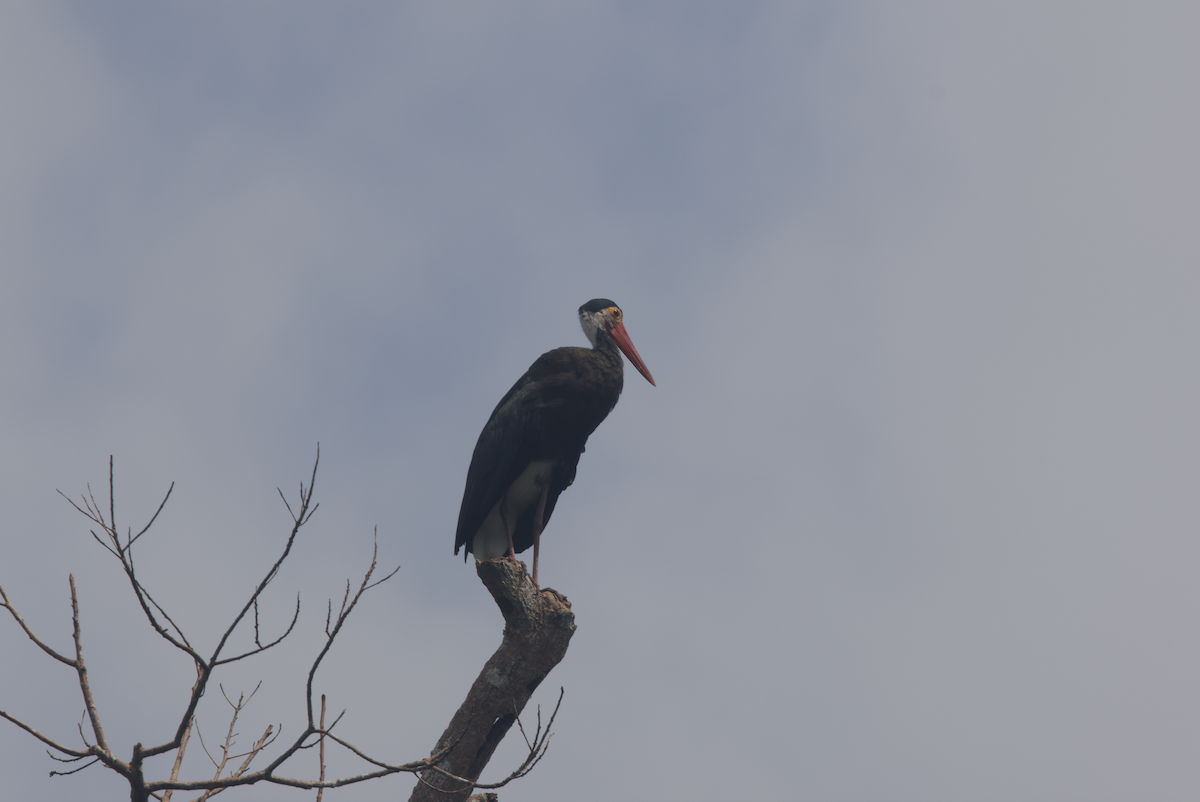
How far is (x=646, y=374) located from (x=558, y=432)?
4.42 ft

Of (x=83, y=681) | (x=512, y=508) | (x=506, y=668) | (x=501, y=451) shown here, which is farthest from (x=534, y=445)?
(x=83, y=681)

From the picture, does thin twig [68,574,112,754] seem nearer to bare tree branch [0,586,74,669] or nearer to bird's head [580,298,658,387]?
bare tree branch [0,586,74,669]

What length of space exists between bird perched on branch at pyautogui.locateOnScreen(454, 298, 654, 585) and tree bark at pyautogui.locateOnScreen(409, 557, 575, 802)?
151 cm

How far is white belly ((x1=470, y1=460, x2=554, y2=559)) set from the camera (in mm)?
6699

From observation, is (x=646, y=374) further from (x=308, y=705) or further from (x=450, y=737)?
(x=308, y=705)

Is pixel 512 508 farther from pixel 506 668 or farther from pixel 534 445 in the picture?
pixel 506 668

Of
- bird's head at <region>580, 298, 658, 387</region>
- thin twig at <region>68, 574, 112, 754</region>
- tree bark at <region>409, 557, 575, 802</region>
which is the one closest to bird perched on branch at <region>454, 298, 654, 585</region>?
bird's head at <region>580, 298, 658, 387</region>

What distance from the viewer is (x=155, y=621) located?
112 inches

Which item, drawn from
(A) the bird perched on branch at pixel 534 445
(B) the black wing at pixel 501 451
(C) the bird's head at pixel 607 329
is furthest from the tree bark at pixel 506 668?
(C) the bird's head at pixel 607 329

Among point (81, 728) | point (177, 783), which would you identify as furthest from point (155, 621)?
point (81, 728)

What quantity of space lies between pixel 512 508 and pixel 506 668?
2241mm

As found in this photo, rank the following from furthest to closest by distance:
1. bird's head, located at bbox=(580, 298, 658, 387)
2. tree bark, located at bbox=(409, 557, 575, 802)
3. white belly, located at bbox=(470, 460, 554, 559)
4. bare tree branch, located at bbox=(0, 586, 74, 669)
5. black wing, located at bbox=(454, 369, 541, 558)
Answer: bird's head, located at bbox=(580, 298, 658, 387) < white belly, located at bbox=(470, 460, 554, 559) < black wing, located at bbox=(454, 369, 541, 558) < tree bark, located at bbox=(409, 557, 575, 802) < bare tree branch, located at bbox=(0, 586, 74, 669)

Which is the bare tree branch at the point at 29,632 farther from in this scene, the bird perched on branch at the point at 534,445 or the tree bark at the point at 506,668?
the bird perched on branch at the point at 534,445

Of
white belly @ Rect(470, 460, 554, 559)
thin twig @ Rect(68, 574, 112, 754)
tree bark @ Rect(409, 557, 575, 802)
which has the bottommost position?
thin twig @ Rect(68, 574, 112, 754)
